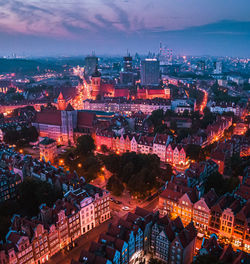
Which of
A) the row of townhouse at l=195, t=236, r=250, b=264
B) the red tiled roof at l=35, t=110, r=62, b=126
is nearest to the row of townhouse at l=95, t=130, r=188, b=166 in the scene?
the red tiled roof at l=35, t=110, r=62, b=126

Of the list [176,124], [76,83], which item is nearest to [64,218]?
[176,124]

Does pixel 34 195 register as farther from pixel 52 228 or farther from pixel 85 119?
pixel 85 119

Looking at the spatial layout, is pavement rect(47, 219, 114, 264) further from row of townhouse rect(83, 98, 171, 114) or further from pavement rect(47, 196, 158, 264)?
row of townhouse rect(83, 98, 171, 114)

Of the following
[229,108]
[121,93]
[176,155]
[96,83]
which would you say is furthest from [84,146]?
[121,93]

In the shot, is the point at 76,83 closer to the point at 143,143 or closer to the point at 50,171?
the point at 143,143

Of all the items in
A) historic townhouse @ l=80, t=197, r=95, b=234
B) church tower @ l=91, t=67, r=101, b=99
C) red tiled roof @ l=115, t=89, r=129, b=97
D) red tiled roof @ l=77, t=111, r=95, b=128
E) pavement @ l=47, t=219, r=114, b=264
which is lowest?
pavement @ l=47, t=219, r=114, b=264
